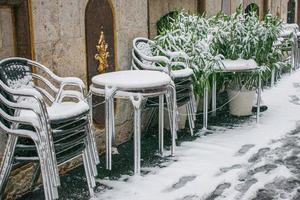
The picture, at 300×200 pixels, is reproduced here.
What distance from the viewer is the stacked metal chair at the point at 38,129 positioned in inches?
129

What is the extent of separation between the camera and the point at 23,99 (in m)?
3.74

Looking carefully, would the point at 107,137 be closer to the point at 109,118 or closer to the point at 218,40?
the point at 109,118

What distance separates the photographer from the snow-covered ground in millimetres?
3959

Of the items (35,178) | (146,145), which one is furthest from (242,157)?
(35,178)

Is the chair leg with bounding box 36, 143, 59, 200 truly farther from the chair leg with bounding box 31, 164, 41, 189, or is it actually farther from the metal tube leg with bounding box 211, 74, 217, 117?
the metal tube leg with bounding box 211, 74, 217, 117

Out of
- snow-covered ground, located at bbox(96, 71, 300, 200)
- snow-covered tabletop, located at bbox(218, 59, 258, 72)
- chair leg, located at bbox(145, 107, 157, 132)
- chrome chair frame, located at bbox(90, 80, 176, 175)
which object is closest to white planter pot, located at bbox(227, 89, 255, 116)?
snow-covered ground, located at bbox(96, 71, 300, 200)

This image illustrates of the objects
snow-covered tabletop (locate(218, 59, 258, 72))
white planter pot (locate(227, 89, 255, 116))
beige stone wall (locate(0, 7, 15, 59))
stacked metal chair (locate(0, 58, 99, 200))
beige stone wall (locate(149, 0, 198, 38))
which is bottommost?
white planter pot (locate(227, 89, 255, 116))

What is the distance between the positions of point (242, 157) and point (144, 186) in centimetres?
125

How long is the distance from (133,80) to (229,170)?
1267 millimetres

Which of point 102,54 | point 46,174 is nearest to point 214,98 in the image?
point 102,54

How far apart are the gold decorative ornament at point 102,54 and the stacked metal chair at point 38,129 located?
120 cm

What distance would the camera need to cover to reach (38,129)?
3.26 meters

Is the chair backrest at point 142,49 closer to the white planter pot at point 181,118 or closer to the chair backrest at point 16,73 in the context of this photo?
the white planter pot at point 181,118

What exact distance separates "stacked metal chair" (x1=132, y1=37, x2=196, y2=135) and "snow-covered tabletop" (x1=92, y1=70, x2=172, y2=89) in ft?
1.86
